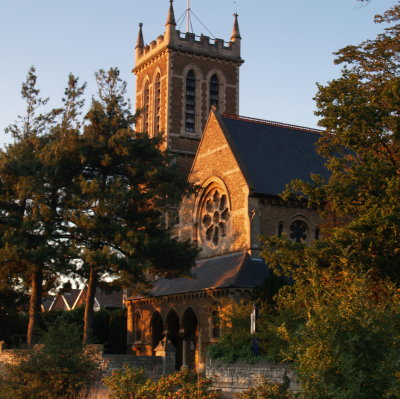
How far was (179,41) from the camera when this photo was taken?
55.5 meters

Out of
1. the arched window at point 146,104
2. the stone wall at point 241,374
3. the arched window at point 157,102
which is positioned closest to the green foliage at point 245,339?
the stone wall at point 241,374

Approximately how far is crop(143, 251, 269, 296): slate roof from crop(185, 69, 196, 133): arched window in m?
17.2

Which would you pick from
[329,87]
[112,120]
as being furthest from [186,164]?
[329,87]

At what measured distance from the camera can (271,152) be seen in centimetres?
3903

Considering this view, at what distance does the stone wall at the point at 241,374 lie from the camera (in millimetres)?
20312

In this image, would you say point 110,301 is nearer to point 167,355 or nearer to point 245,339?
point 167,355

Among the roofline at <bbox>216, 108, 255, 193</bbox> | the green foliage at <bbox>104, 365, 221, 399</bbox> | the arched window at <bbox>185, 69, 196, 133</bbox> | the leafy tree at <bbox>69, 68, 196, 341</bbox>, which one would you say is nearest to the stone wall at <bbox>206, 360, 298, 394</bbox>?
the green foliage at <bbox>104, 365, 221, 399</bbox>

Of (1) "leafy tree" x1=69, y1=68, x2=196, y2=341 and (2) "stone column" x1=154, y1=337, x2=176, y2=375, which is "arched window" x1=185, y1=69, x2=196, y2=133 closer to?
(1) "leafy tree" x1=69, y1=68, x2=196, y2=341

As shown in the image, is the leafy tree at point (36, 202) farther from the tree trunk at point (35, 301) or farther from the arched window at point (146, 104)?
the arched window at point (146, 104)

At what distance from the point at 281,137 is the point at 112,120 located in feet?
41.6

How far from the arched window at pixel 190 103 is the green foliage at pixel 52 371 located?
109ft

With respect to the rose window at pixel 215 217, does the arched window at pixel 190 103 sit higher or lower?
higher

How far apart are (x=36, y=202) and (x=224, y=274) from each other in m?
9.89

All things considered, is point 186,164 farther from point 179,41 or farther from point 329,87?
point 329,87
